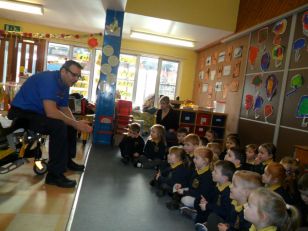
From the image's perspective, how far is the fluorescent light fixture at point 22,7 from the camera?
6.02m

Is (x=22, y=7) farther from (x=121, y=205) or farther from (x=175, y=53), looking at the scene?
(x=121, y=205)

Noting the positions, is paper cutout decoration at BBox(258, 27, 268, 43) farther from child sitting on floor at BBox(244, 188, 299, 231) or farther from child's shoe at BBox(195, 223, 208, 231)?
child sitting on floor at BBox(244, 188, 299, 231)

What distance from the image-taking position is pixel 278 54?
4.63 m

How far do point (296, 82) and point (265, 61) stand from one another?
3.37 ft

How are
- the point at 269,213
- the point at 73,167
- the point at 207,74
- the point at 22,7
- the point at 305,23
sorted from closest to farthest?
1. the point at 269,213
2. the point at 73,167
3. the point at 305,23
4. the point at 22,7
5. the point at 207,74

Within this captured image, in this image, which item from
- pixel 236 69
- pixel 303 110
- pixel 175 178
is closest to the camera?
pixel 175 178

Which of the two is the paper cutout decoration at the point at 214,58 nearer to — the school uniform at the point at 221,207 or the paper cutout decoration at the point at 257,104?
the paper cutout decoration at the point at 257,104

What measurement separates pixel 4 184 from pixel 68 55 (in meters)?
6.08

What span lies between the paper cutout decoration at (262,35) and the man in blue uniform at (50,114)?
3.55 m

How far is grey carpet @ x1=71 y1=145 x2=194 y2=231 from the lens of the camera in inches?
89.8

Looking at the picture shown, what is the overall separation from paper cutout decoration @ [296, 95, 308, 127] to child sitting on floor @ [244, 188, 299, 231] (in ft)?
8.28

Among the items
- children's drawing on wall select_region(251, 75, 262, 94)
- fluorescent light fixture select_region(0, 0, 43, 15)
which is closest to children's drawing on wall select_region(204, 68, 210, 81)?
children's drawing on wall select_region(251, 75, 262, 94)

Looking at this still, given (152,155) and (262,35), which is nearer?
(152,155)

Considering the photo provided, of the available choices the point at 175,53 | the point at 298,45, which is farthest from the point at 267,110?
the point at 175,53
